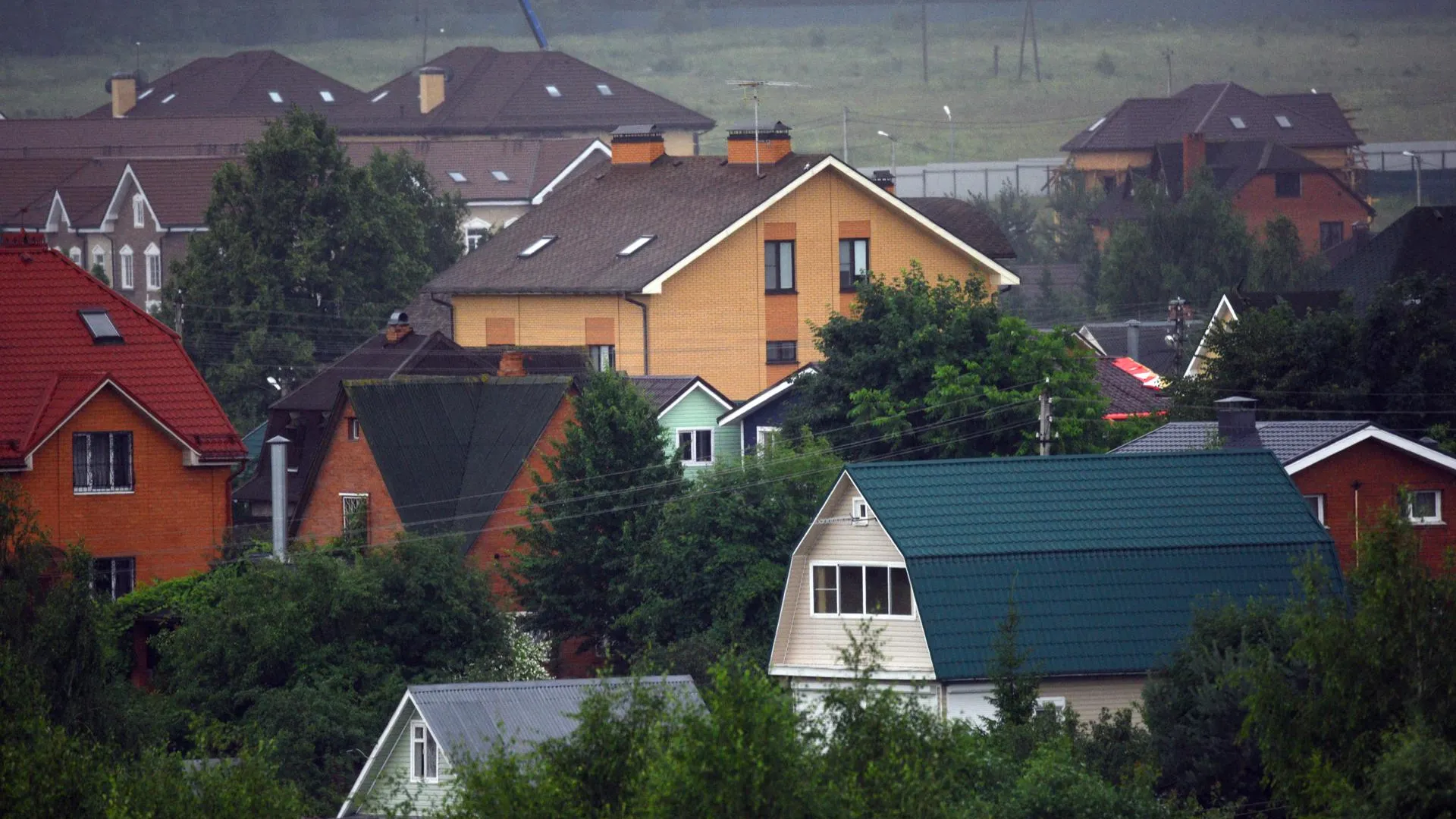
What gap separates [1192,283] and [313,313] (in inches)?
1137

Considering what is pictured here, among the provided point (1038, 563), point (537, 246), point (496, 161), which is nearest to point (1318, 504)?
point (1038, 563)

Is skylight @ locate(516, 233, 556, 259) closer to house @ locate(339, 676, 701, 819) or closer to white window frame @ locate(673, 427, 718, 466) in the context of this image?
white window frame @ locate(673, 427, 718, 466)

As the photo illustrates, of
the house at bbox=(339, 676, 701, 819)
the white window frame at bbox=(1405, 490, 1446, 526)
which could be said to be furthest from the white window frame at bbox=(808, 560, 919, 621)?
the white window frame at bbox=(1405, 490, 1446, 526)

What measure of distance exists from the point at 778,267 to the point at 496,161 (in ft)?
160

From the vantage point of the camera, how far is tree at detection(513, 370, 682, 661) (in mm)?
34531

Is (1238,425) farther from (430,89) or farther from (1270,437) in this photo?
(430,89)

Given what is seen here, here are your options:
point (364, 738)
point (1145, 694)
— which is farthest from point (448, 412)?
point (1145, 694)

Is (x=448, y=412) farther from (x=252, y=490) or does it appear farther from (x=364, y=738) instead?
(x=364, y=738)

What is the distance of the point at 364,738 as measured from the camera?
29.8 metres

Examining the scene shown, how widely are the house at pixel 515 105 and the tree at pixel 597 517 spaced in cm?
6609

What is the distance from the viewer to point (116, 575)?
35.8m

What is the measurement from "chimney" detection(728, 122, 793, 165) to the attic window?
3.08 metres

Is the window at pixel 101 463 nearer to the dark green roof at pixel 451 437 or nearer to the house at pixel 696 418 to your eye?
the dark green roof at pixel 451 437

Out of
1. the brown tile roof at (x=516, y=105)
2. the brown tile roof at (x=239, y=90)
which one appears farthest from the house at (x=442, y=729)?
the brown tile roof at (x=239, y=90)
